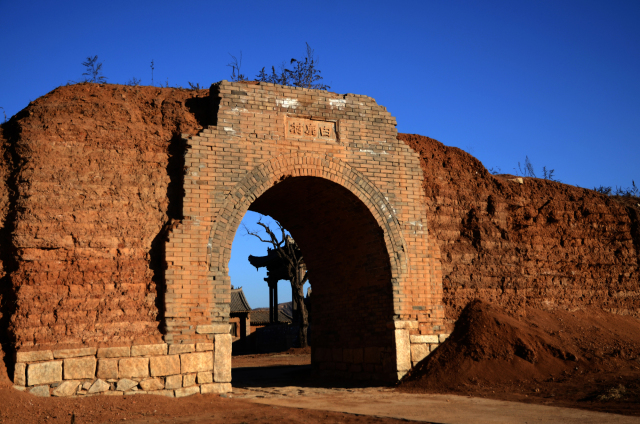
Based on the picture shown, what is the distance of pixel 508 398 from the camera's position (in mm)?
7844

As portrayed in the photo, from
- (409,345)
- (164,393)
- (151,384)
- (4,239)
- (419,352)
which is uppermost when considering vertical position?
(4,239)

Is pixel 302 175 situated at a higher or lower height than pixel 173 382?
higher

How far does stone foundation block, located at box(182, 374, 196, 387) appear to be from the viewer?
8.04 meters

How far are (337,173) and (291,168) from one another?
85 cm

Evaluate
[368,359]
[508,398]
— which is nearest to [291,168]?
[368,359]

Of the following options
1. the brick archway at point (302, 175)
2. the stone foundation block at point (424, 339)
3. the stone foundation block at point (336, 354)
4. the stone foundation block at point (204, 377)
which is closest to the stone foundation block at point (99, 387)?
the stone foundation block at point (204, 377)

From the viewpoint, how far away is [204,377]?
26.9ft

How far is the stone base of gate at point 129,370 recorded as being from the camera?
23.7ft

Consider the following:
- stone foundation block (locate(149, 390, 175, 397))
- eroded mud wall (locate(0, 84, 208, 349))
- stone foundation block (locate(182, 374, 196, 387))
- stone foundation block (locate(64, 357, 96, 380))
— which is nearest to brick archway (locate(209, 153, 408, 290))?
eroded mud wall (locate(0, 84, 208, 349))

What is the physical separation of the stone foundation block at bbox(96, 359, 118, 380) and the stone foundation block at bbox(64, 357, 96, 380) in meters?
0.08

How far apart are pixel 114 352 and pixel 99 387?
49cm

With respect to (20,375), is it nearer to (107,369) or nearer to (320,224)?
(107,369)

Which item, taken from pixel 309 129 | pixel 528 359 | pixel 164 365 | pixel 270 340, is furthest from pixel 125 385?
pixel 270 340

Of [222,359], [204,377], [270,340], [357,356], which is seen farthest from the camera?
[270,340]
